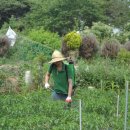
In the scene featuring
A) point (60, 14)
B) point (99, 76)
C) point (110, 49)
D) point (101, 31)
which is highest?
point (99, 76)

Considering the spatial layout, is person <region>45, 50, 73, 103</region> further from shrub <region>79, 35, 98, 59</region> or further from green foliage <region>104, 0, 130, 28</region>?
green foliage <region>104, 0, 130, 28</region>

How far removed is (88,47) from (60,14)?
1266 cm

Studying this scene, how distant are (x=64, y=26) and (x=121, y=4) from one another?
21.5ft

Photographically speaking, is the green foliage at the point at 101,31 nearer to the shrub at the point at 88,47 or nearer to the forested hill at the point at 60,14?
the forested hill at the point at 60,14

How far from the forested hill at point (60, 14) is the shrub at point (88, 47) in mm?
9763

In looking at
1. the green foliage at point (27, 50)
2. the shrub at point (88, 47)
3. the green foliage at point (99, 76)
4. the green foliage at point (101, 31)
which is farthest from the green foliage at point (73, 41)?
the green foliage at point (101, 31)

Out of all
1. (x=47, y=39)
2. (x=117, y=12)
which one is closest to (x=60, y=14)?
(x=117, y=12)

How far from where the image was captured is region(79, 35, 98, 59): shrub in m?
18.5

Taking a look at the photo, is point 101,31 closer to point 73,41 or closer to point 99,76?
point 73,41

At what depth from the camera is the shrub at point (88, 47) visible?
60.7ft

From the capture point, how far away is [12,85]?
39.5 ft

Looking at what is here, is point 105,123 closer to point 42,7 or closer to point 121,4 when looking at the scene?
point 42,7

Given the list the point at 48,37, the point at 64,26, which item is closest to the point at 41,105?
the point at 48,37

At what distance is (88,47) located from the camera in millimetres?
18547
